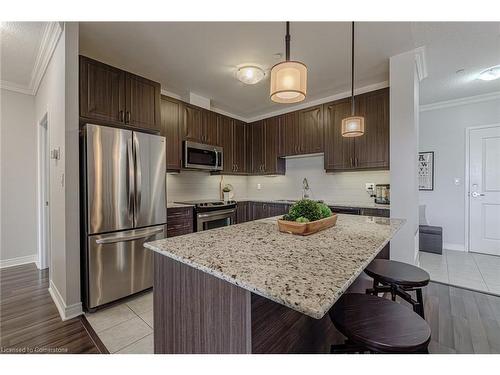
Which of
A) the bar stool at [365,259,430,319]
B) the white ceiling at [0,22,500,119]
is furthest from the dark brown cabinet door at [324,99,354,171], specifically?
the bar stool at [365,259,430,319]

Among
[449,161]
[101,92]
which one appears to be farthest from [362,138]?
[101,92]

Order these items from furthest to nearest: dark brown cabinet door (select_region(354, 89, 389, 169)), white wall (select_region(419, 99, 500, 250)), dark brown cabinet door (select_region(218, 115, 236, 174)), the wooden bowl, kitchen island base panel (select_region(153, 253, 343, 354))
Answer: dark brown cabinet door (select_region(218, 115, 236, 174)) < white wall (select_region(419, 99, 500, 250)) < dark brown cabinet door (select_region(354, 89, 389, 169)) < the wooden bowl < kitchen island base panel (select_region(153, 253, 343, 354))

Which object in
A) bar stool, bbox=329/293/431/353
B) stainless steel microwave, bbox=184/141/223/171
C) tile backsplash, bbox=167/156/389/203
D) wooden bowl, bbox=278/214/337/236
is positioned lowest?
bar stool, bbox=329/293/431/353

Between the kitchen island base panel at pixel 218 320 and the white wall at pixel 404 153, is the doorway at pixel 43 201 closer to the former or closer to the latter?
the kitchen island base panel at pixel 218 320

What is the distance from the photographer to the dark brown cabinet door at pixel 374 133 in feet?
10.0

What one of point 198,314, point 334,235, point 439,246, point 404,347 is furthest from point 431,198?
point 198,314

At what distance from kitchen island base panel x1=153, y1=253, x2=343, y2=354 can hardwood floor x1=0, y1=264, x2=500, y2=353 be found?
0.94 meters

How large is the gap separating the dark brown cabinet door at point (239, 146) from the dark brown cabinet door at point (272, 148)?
1.34 ft

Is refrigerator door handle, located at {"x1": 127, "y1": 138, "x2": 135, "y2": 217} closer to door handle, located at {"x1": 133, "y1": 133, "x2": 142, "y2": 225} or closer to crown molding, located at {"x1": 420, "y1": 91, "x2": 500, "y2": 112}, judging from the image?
door handle, located at {"x1": 133, "y1": 133, "x2": 142, "y2": 225}

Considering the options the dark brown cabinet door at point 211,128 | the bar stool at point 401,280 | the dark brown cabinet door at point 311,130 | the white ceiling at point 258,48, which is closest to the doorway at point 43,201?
the white ceiling at point 258,48

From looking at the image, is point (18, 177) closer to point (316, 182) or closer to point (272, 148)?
point (272, 148)

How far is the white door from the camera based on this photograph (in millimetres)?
3736

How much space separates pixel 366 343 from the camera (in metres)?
0.88

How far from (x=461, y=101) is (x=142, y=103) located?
16.0 ft
